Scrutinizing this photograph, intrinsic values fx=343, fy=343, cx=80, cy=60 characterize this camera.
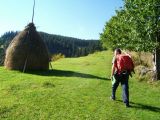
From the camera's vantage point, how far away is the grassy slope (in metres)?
14.7

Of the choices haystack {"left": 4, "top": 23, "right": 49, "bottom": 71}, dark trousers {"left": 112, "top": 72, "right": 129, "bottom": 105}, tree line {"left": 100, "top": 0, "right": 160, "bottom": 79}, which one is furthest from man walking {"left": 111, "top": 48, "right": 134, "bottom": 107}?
haystack {"left": 4, "top": 23, "right": 49, "bottom": 71}

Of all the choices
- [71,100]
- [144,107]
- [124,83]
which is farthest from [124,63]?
[71,100]

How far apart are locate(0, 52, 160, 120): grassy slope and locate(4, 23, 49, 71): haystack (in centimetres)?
442

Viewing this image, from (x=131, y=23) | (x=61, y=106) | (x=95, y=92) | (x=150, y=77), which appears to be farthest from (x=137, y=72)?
(x=61, y=106)

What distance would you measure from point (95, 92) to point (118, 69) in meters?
3.97

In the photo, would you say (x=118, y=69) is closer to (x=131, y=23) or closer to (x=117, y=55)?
(x=117, y=55)

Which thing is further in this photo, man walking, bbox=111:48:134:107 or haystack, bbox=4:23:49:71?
haystack, bbox=4:23:49:71

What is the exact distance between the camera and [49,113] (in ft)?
48.4

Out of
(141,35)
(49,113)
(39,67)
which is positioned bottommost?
(49,113)

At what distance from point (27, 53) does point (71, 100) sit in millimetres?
12669

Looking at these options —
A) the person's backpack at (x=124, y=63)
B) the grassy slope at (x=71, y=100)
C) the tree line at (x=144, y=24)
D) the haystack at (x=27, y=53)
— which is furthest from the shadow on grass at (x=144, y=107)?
the haystack at (x=27, y=53)

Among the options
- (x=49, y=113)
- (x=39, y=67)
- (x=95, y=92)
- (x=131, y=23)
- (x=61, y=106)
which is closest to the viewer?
(x=49, y=113)

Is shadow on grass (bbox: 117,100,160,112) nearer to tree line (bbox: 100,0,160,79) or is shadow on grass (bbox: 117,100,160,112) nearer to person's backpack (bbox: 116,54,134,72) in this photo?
person's backpack (bbox: 116,54,134,72)

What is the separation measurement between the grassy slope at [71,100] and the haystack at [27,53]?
442cm
